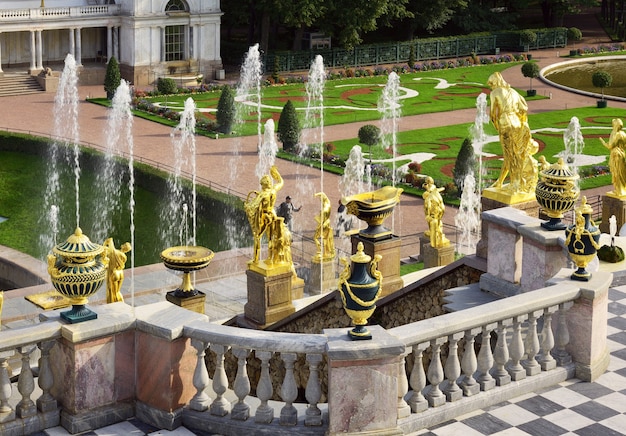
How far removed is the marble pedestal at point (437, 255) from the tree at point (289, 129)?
636 inches

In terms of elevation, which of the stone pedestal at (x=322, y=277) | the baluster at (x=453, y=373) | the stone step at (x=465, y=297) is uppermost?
the baluster at (x=453, y=373)

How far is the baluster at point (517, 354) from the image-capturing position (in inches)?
577

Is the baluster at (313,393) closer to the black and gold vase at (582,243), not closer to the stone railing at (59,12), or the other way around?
the black and gold vase at (582,243)

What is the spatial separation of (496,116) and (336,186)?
18.8 meters

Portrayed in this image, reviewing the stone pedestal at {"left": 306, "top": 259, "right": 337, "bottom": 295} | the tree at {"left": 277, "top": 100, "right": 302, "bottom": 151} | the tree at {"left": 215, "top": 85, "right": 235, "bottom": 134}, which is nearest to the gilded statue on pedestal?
the stone pedestal at {"left": 306, "top": 259, "right": 337, "bottom": 295}

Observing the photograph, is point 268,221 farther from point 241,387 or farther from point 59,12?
point 59,12

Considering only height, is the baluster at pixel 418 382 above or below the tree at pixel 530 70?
below

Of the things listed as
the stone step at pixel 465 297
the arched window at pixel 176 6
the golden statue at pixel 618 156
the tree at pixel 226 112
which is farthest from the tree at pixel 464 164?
the arched window at pixel 176 6

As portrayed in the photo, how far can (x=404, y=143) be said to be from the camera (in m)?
47.0

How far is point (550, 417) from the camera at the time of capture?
14.2 m

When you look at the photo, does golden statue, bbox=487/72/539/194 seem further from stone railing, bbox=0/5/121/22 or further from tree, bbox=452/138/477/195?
stone railing, bbox=0/5/121/22

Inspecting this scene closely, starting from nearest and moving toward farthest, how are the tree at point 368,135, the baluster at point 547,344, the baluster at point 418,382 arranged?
the baluster at point 418,382
the baluster at point 547,344
the tree at point 368,135

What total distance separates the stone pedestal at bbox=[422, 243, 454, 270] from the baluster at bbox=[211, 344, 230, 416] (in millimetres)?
15686

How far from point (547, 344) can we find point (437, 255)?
13858 millimetres
